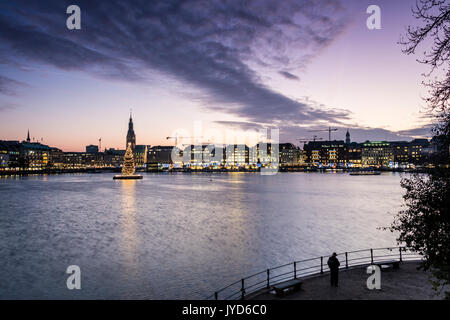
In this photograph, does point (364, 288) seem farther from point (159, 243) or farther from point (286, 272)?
point (159, 243)

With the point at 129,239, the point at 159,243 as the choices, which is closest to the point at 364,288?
the point at 159,243

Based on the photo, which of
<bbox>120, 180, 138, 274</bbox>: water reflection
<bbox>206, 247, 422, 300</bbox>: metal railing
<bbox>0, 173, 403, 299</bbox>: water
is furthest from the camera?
<bbox>120, 180, 138, 274</bbox>: water reflection

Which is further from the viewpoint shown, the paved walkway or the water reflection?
the water reflection

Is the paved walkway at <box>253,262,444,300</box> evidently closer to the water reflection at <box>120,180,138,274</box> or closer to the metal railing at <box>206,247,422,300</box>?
the metal railing at <box>206,247,422,300</box>

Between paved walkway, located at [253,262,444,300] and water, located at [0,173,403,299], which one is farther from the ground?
paved walkway, located at [253,262,444,300]

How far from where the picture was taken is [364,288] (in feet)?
46.8

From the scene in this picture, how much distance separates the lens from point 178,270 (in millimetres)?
24156

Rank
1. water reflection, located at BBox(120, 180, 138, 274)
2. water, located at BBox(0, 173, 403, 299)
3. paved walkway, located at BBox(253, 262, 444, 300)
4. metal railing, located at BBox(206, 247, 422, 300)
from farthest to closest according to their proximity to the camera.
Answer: water reflection, located at BBox(120, 180, 138, 274) → water, located at BBox(0, 173, 403, 299) → metal railing, located at BBox(206, 247, 422, 300) → paved walkway, located at BBox(253, 262, 444, 300)

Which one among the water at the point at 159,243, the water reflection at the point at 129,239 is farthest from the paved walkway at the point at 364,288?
the water reflection at the point at 129,239

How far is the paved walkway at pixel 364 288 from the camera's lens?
521 inches

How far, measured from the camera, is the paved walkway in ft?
43.4

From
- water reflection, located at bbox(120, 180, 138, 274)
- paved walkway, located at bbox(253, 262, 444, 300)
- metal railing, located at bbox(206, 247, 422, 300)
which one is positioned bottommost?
water reflection, located at bbox(120, 180, 138, 274)

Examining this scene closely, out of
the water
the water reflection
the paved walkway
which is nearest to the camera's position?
the paved walkway

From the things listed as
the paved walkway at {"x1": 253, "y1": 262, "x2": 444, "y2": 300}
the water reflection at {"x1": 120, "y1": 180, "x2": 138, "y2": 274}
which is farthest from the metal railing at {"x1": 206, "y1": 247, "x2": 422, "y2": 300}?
the water reflection at {"x1": 120, "y1": 180, "x2": 138, "y2": 274}
